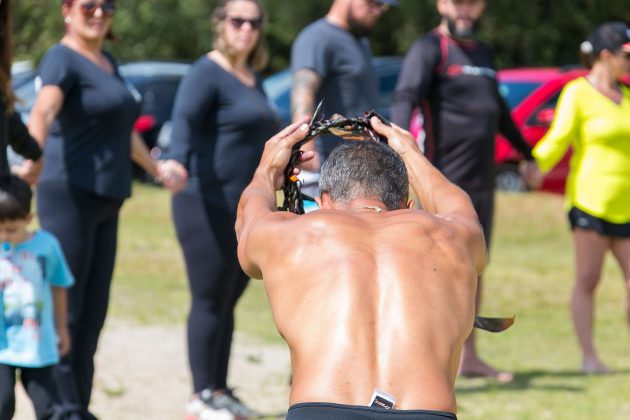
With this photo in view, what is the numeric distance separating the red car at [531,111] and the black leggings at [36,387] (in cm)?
1124

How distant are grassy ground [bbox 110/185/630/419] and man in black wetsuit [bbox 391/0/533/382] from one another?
526 mm

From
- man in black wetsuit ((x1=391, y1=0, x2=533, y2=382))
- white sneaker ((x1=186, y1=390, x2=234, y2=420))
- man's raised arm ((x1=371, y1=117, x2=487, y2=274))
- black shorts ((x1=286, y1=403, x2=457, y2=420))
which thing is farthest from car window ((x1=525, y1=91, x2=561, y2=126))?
black shorts ((x1=286, y1=403, x2=457, y2=420))

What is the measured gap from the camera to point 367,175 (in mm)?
3812

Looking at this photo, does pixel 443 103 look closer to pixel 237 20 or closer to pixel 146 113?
pixel 237 20

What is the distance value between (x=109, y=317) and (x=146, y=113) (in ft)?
32.9

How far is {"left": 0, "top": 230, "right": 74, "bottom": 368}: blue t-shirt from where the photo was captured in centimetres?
519

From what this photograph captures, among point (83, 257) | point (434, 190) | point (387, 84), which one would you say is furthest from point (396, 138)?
point (387, 84)

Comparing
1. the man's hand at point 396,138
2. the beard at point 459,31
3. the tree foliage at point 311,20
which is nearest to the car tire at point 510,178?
the tree foliage at point 311,20

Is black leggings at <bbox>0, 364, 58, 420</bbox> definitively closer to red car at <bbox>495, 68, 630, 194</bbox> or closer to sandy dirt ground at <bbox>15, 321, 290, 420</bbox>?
sandy dirt ground at <bbox>15, 321, 290, 420</bbox>

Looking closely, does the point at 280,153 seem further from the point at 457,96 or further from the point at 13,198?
the point at 457,96

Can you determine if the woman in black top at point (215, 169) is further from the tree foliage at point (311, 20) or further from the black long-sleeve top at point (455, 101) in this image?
the tree foliage at point (311, 20)

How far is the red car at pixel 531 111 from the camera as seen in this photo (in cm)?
1659

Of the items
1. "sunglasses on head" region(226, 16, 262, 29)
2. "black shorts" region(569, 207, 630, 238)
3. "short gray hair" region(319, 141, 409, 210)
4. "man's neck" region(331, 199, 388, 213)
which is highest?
"short gray hair" region(319, 141, 409, 210)

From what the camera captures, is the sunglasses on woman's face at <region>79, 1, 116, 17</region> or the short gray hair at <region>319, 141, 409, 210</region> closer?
the short gray hair at <region>319, 141, 409, 210</region>
